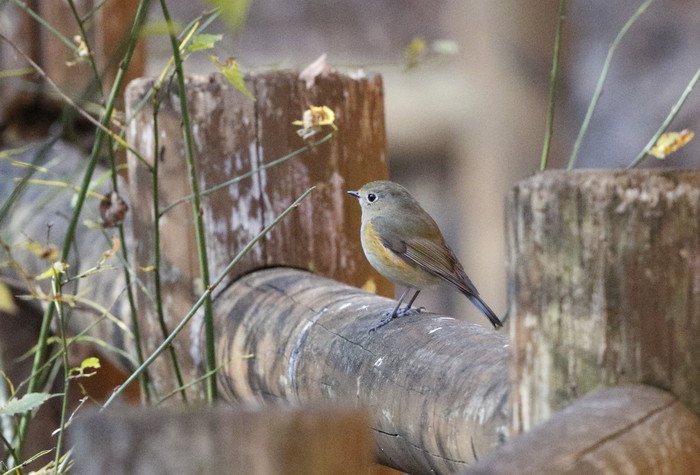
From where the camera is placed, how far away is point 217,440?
540 mm

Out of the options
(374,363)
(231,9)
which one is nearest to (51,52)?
(374,363)

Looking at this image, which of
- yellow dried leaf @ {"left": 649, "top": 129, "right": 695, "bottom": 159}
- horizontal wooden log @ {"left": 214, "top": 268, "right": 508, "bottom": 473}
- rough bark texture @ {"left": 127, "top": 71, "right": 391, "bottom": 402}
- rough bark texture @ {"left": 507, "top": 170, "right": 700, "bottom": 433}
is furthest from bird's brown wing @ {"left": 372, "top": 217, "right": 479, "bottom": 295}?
rough bark texture @ {"left": 507, "top": 170, "right": 700, "bottom": 433}

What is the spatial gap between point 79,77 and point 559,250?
2.27 metres

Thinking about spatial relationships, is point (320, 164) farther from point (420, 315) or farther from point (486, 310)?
point (420, 315)

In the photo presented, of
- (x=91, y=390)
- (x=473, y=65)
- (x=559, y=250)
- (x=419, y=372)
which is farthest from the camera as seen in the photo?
(x=473, y=65)

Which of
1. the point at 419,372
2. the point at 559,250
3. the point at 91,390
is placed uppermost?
the point at 559,250

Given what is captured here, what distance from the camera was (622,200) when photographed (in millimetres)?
827

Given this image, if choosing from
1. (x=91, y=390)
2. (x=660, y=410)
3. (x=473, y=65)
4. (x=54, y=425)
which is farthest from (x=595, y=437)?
(x=473, y=65)

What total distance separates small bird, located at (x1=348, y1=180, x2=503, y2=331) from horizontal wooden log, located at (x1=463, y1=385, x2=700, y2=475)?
3.90ft

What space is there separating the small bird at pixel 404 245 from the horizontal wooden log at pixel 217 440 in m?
1.46

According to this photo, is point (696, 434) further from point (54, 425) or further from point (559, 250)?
point (54, 425)

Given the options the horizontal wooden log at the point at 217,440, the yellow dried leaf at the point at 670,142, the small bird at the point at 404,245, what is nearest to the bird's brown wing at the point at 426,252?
the small bird at the point at 404,245

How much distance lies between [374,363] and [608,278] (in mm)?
519

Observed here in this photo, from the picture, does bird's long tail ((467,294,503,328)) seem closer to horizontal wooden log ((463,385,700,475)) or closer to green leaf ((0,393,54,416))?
green leaf ((0,393,54,416))
